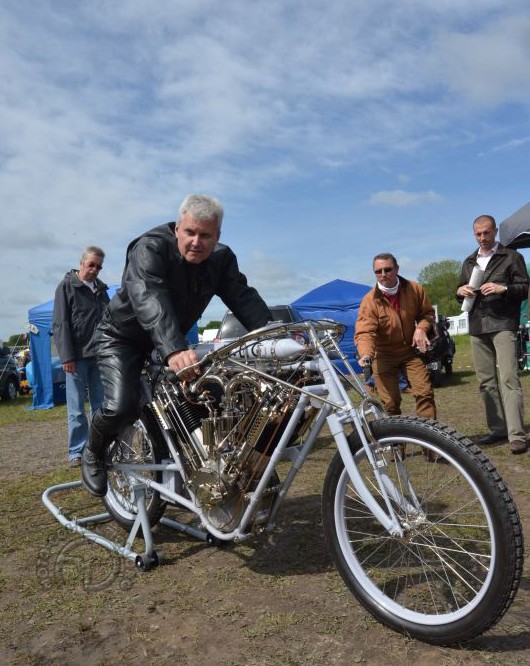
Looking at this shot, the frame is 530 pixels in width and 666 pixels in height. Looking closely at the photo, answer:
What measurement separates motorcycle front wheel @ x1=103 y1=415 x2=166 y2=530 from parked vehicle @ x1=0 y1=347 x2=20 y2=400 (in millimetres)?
13584

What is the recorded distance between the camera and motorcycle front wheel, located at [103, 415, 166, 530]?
3.39m

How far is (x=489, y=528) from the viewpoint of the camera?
81.1 inches

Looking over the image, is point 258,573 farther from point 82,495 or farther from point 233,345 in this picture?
point 82,495

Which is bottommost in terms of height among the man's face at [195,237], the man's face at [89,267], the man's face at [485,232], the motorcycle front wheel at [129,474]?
the motorcycle front wheel at [129,474]

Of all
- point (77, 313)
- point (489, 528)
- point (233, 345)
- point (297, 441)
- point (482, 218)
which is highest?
point (482, 218)

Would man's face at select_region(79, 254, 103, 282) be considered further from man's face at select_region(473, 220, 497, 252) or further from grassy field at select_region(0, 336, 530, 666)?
man's face at select_region(473, 220, 497, 252)

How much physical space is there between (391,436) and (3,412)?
12705mm

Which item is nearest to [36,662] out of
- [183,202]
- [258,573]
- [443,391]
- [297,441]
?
[258,573]

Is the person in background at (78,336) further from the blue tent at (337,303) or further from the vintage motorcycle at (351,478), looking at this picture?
the blue tent at (337,303)

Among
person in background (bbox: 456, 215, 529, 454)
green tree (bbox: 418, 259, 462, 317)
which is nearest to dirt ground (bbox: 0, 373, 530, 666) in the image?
person in background (bbox: 456, 215, 529, 454)

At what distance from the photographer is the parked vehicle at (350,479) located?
2129 millimetres

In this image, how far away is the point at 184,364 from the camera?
2693 mm

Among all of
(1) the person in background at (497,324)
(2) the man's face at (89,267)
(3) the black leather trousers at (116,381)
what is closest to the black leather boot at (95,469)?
(3) the black leather trousers at (116,381)

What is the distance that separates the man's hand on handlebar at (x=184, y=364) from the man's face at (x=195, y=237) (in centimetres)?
59
